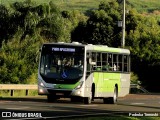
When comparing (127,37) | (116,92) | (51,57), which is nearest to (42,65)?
(51,57)

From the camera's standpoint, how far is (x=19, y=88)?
3869cm

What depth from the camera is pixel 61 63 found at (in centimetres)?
2894

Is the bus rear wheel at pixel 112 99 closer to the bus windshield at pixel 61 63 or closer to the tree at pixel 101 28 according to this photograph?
the bus windshield at pixel 61 63

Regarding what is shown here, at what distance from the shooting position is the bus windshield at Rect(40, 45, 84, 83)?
28.8m

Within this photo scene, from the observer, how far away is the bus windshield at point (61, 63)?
94.4 ft

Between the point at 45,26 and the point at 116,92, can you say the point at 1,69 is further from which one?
the point at 116,92

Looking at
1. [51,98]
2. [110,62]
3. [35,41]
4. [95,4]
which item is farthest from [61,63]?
[95,4]

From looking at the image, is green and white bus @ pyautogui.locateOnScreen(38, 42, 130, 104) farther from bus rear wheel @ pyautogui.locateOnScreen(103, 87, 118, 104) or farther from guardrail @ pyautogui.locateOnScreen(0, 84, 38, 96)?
guardrail @ pyautogui.locateOnScreen(0, 84, 38, 96)

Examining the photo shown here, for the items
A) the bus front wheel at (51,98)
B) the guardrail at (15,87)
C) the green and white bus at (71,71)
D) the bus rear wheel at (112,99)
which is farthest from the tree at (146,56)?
the bus front wheel at (51,98)

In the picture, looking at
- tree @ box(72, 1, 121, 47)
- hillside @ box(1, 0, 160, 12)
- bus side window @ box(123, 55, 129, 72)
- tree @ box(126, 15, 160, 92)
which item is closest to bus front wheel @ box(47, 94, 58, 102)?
bus side window @ box(123, 55, 129, 72)

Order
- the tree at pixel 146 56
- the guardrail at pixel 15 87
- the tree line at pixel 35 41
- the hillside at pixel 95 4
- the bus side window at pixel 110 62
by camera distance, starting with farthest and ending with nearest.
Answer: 1. the hillside at pixel 95 4
2. the tree at pixel 146 56
3. the tree line at pixel 35 41
4. the guardrail at pixel 15 87
5. the bus side window at pixel 110 62

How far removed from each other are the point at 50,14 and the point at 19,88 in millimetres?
13687

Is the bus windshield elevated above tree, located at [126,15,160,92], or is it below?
above

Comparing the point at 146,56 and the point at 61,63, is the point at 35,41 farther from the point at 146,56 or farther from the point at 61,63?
the point at 61,63
